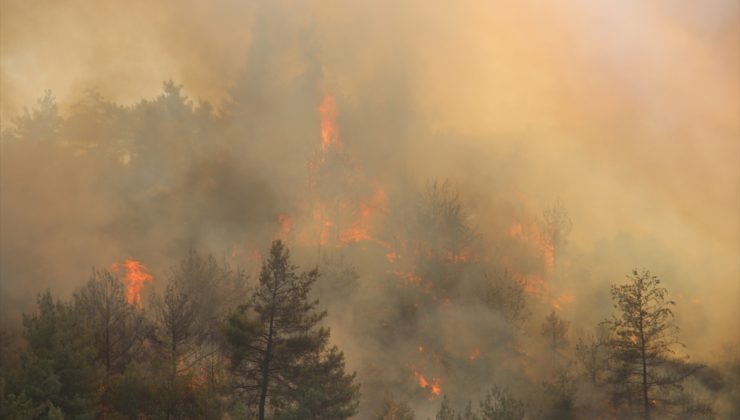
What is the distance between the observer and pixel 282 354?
29109 millimetres

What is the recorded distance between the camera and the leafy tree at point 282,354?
28.4 meters

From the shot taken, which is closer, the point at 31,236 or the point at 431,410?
the point at 431,410

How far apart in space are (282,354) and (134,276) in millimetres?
31637

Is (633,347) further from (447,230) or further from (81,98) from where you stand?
(81,98)

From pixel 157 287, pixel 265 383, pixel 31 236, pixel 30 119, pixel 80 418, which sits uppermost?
pixel 30 119

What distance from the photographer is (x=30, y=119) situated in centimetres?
7381

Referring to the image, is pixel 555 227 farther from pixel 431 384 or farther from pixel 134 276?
pixel 134 276

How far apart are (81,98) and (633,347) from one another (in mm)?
73283

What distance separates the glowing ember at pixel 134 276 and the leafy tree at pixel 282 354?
28.1m

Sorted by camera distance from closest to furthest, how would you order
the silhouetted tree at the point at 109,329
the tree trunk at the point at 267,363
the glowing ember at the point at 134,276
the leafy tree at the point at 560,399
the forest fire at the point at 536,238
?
1. the tree trunk at the point at 267,363
2. the silhouetted tree at the point at 109,329
3. the leafy tree at the point at 560,399
4. the glowing ember at the point at 134,276
5. the forest fire at the point at 536,238

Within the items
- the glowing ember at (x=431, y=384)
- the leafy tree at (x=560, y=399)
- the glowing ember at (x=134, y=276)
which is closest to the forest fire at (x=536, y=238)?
the glowing ember at (x=431, y=384)

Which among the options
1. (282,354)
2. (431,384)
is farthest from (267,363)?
(431,384)

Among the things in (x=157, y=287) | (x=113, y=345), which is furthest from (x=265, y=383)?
(x=157, y=287)

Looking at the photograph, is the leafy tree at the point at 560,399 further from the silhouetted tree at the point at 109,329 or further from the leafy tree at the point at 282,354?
the silhouetted tree at the point at 109,329
